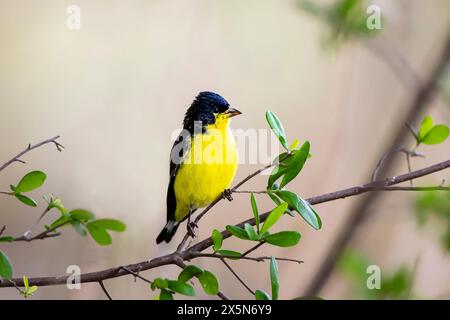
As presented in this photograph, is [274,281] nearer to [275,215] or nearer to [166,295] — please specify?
[275,215]

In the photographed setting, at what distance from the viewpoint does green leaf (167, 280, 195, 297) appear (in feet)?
5.59

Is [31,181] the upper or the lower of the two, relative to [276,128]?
lower

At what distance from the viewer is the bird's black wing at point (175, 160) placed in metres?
3.15

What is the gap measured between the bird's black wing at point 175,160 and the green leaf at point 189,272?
4.60ft

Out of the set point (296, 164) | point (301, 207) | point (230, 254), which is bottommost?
point (230, 254)

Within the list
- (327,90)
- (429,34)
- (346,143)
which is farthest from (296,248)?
(429,34)

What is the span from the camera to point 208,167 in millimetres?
2984

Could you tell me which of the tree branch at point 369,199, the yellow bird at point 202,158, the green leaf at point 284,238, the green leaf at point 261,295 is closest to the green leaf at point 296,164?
the green leaf at point 284,238

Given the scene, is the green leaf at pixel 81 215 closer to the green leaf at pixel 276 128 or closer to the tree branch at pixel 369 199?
the green leaf at pixel 276 128

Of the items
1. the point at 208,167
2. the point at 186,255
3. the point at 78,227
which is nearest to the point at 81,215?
the point at 78,227

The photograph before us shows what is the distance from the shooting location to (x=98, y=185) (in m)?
4.03

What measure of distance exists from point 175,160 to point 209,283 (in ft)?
5.07

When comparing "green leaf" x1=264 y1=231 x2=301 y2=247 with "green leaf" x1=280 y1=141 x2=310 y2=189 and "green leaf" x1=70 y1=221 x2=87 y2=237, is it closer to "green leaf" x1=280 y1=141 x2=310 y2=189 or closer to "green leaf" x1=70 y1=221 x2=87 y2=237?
"green leaf" x1=280 y1=141 x2=310 y2=189

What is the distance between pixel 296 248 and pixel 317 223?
238 cm
